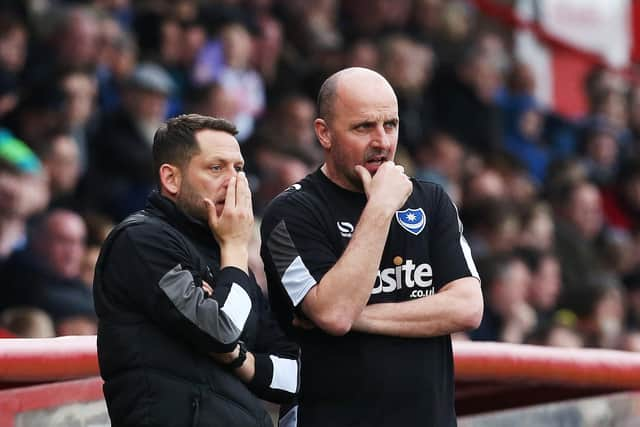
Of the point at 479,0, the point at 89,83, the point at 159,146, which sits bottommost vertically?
the point at 159,146

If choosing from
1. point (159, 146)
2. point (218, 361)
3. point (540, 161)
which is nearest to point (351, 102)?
point (159, 146)

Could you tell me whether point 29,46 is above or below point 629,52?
below

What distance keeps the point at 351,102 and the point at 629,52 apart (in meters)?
11.2

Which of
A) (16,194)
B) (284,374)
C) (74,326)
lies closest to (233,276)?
(284,374)

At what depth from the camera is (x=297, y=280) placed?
3.82 m

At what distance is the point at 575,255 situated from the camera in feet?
35.8

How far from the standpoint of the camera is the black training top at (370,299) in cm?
384

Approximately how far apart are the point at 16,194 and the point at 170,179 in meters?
3.33

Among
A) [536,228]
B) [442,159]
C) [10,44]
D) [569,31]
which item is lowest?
[536,228]

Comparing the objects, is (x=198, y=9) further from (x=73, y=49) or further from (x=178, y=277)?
(x=178, y=277)

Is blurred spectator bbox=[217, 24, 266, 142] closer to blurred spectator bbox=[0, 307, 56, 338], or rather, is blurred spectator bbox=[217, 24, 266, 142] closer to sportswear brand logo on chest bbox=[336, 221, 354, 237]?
blurred spectator bbox=[0, 307, 56, 338]

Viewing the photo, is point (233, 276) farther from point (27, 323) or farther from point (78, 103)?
point (78, 103)

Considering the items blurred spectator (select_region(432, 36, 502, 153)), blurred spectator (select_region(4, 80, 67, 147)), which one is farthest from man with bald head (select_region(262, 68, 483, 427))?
blurred spectator (select_region(432, 36, 502, 153))

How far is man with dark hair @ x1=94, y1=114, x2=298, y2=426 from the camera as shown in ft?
11.4
